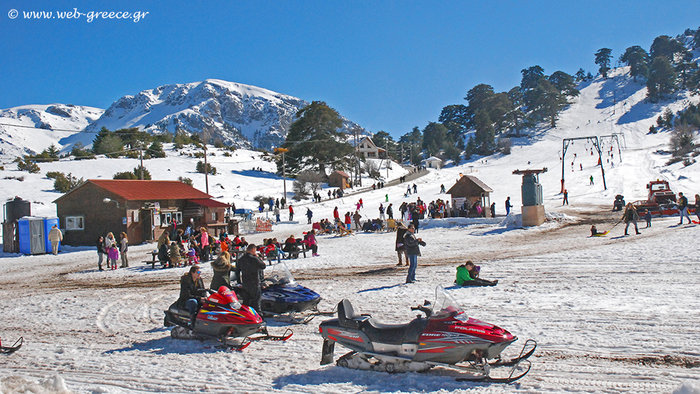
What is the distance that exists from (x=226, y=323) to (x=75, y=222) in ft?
86.2

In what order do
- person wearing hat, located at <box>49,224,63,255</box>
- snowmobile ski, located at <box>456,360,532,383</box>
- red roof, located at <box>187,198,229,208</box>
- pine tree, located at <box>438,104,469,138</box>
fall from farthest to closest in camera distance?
pine tree, located at <box>438,104,469,138</box> < red roof, located at <box>187,198,229,208</box> < person wearing hat, located at <box>49,224,63,255</box> < snowmobile ski, located at <box>456,360,532,383</box>

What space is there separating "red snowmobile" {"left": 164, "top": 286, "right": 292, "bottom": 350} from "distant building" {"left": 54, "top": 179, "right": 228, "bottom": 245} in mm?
22329

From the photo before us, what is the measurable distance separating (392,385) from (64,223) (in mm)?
30064

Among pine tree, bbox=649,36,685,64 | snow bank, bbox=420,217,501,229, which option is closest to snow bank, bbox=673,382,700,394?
snow bank, bbox=420,217,501,229

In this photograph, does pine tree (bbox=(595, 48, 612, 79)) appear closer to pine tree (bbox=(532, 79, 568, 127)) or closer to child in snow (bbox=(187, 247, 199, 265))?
pine tree (bbox=(532, 79, 568, 127))

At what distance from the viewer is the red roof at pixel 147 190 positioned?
2978cm

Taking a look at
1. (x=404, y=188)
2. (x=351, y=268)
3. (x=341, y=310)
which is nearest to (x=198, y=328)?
(x=341, y=310)

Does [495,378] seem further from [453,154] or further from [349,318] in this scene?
[453,154]

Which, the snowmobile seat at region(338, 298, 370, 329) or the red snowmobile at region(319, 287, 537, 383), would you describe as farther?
the snowmobile seat at region(338, 298, 370, 329)

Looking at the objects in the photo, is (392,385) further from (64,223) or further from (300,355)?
(64,223)

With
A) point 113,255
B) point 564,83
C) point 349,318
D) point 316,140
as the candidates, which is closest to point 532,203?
point 113,255

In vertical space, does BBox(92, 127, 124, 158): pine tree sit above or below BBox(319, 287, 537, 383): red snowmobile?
above

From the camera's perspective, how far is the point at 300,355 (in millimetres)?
7695

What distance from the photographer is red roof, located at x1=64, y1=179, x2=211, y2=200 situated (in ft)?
97.7
